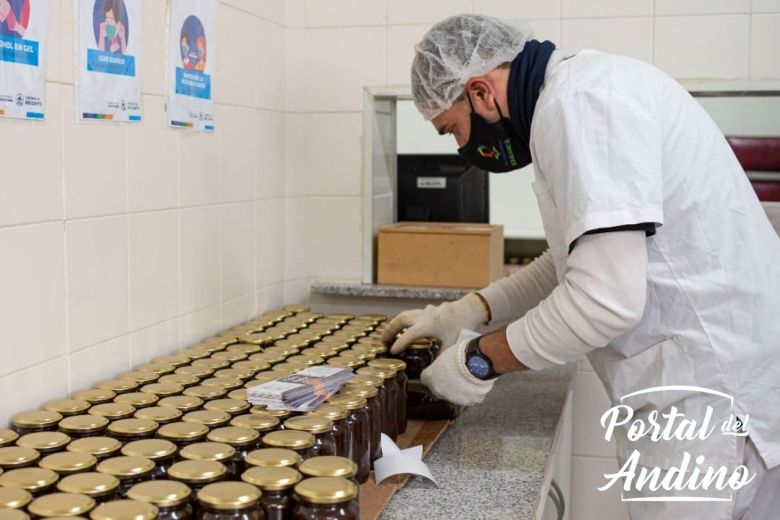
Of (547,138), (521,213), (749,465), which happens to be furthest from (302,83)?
(521,213)

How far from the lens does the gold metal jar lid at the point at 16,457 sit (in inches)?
47.1

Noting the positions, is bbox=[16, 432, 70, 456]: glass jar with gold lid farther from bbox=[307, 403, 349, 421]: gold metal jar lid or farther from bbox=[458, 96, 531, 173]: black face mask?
bbox=[458, 96, 531, 173]: black face mask

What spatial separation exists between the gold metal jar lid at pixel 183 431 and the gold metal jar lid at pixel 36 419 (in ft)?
0.60

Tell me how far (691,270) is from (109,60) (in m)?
1.12

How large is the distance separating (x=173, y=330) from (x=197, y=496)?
0.91 m

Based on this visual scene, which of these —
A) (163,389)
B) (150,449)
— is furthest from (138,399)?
(150,449)

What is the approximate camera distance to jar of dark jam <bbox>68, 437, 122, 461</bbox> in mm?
1247

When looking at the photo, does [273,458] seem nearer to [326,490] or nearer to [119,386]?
[326,490]

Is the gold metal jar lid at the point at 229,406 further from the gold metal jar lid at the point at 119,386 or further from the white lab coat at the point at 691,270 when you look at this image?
the white lab coat at the point at 691,270

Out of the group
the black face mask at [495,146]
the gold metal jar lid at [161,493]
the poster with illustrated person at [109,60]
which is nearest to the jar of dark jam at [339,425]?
the gold metal jar lid at [161,493]

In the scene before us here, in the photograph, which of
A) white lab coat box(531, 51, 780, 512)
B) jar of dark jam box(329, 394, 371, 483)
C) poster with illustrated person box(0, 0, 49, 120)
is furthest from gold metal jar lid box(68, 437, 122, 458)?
white lab coat box(531, 51, 780, 512)

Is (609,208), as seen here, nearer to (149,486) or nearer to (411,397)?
(411,397)

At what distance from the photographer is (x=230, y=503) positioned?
107 cm

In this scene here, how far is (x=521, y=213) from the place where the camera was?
5.81 meters
